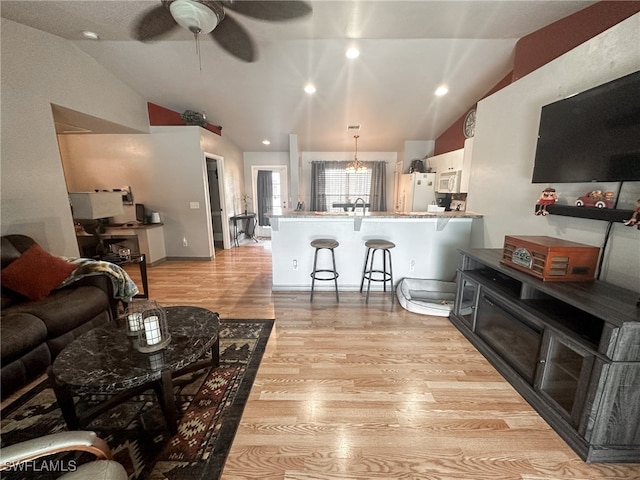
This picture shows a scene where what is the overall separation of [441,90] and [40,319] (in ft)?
17.4

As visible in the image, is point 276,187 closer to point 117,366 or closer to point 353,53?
point 353,53

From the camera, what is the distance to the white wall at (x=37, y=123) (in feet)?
7.50

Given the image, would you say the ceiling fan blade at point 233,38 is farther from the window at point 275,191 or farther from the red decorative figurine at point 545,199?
the window at point 275,191

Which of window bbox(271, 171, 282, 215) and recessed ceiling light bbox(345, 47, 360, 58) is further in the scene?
window bbox(271, 171, 282, 215)

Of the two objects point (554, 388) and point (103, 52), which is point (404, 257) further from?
point (103, 52)

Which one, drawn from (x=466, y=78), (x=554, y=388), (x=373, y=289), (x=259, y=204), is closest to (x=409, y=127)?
(x=466, y=78)

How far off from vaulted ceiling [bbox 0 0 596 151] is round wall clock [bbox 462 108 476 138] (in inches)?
6.2

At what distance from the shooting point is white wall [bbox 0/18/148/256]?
7.50 ft

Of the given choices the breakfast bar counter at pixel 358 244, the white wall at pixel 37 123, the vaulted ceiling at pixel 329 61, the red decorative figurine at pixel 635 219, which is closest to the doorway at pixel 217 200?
the vaulted ceiling at pixel 329 61

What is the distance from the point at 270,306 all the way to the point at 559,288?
2.53 meters

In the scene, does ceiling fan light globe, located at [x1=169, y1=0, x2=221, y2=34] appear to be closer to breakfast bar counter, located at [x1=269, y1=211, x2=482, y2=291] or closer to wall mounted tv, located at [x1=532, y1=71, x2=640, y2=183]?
breakfast bar counter, located at [x1=269, y1=211, x2=482, y2=291]

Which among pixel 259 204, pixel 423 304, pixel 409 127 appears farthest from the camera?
pixel 259 204

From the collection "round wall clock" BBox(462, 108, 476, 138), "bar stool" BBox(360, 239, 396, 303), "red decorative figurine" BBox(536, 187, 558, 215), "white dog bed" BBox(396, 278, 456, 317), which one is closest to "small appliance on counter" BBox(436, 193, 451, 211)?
"round wall clock" BBox(462, 108, 476, 138)

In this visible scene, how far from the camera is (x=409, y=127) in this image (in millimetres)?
5168
